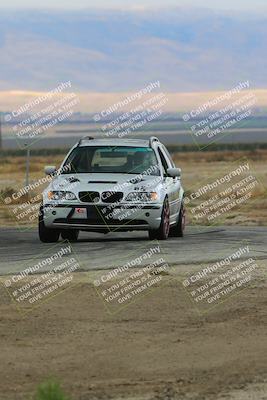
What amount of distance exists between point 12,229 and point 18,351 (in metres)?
14.5

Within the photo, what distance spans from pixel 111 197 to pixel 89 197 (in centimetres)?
35

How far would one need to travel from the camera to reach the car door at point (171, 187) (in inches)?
888

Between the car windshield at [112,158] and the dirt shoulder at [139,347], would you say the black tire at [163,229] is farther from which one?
the dirt shoulder at [139,347]

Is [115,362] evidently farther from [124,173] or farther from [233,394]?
[124,173]

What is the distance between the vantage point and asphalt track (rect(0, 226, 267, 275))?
18781 millimetres

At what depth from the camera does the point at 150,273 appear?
1725 centimetres

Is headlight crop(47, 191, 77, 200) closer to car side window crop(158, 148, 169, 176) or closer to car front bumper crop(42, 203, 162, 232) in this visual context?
car front bumper crop(42, 203, 162, 232)

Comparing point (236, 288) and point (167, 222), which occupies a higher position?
point (236, 288)

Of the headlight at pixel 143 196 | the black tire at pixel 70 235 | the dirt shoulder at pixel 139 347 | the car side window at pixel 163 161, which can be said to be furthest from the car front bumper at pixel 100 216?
the dirt shoulder at pixel 139 347

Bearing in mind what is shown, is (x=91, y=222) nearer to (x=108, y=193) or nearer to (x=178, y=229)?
(x=108, y=193)

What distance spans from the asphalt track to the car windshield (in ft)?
3.91

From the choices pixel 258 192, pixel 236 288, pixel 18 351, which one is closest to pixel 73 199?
pixel 236 288

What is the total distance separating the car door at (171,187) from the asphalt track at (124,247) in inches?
19.6

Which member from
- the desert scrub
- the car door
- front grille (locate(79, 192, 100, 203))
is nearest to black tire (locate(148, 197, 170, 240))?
the car door
